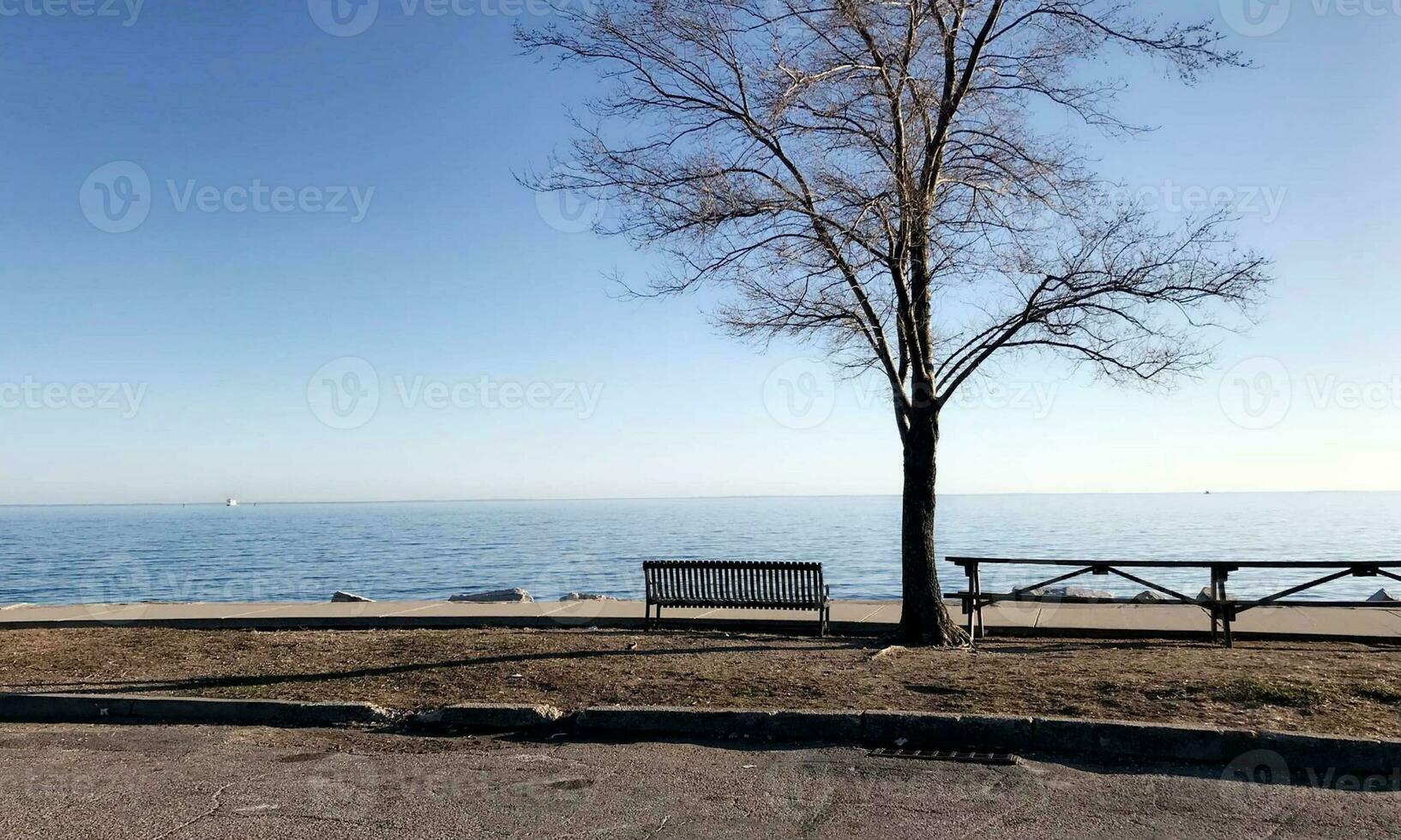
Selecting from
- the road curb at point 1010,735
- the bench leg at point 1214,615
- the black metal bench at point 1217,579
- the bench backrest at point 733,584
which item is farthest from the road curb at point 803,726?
the bench leg at point 1214,615

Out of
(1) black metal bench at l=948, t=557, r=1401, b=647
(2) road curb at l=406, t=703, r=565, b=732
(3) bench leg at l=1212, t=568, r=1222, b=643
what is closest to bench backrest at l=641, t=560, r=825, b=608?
(1) black metal bench at l=948, t=557, r=1401, b=647

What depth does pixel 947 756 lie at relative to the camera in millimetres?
6430

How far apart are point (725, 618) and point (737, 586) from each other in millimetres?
1104

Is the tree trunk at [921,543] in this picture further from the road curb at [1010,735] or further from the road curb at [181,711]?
the road curb at [181,711]

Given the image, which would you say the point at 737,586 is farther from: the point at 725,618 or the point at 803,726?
the point at 803,726

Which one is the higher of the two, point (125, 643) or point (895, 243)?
point (895, 243)

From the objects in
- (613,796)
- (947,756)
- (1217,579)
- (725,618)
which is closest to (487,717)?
(613,796)

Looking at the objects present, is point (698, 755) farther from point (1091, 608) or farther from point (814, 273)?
point (1091, 608)

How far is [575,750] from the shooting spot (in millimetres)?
6773

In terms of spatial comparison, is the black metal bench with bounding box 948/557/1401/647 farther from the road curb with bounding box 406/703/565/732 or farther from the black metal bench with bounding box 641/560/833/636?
the road curb with bounding box 406/703/565/732

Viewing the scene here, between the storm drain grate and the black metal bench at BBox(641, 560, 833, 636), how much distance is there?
5.31 metres

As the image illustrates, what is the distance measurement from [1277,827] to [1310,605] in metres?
9.50

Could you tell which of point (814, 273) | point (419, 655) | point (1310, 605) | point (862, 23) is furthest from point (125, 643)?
point (1310, 605)

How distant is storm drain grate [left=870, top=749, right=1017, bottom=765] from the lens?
6.29 meters
